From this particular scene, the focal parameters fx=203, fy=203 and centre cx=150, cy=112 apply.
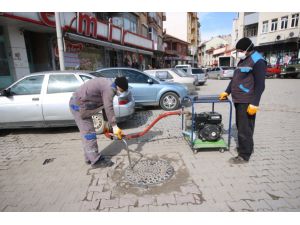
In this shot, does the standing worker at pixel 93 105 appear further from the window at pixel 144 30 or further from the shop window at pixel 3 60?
the window at pixel 144 30

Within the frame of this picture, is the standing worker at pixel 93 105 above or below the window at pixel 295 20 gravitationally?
below

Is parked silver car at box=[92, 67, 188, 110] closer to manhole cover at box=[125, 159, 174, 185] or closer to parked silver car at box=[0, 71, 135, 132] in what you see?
parked silver car at box=[0, 71, 135, 132]

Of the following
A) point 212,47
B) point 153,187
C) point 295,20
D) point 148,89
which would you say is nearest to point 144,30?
point 148,89

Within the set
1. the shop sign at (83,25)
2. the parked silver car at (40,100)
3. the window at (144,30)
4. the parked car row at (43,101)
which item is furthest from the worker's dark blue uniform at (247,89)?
the window at (144,30)

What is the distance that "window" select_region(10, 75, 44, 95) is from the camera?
522 cm

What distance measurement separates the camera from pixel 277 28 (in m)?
30.1

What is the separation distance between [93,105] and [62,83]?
2282 millimetres

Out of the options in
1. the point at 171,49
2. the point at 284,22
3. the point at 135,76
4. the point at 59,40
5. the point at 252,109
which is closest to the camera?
the point at 252,109

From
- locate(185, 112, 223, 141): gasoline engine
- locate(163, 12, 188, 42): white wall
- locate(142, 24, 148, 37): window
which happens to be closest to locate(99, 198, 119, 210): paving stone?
locate(185, 112, 223, 141): gasoline engine

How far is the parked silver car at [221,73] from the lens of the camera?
980 inches

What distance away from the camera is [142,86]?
7.53 metres

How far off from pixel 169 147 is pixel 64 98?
2889 millimetres

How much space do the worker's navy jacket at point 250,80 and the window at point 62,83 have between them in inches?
147

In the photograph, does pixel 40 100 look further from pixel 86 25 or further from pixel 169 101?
pixel 86 25
